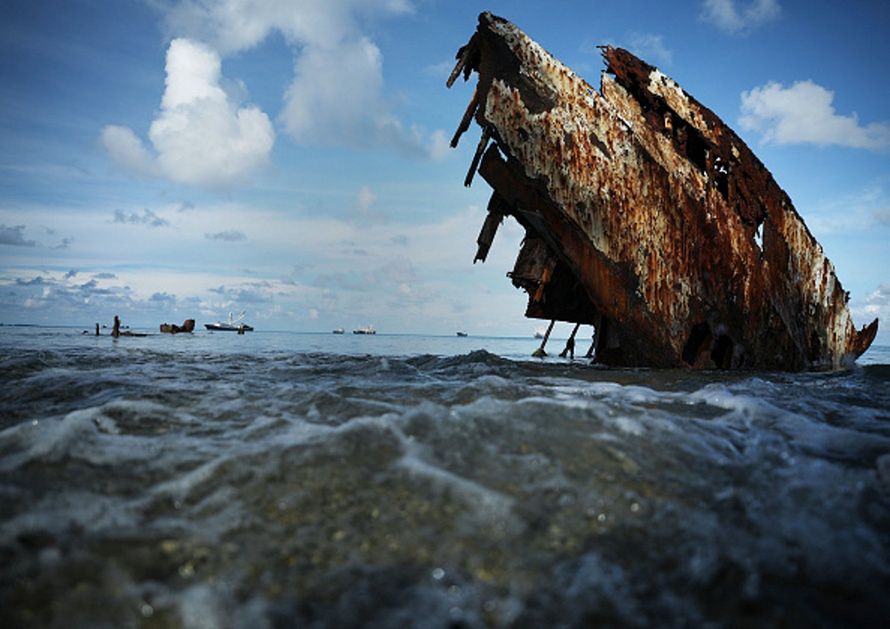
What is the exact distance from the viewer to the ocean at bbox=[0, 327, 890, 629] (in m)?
1.07

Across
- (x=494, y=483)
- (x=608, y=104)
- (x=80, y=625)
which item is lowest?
(x=80, y=625)

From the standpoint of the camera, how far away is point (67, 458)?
1.85 metres

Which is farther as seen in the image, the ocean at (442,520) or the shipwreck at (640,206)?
the shipwreck at (640,206)

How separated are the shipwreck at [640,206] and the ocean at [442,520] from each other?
3.58 metres

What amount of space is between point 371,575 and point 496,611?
1.03 feet

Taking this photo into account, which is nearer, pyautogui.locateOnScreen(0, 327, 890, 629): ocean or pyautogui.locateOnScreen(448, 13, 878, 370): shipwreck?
pyautogui.locateOnScreen(0, 327, 890, 629): ocean

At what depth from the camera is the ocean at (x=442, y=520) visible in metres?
1.07

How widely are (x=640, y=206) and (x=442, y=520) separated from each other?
558 centimetres

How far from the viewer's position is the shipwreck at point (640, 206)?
229 inches

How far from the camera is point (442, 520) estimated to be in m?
1.43

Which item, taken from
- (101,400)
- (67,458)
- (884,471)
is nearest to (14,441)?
(67,458)

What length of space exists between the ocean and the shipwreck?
11.7 ft

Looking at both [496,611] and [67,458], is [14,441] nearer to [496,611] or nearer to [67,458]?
[67,458]

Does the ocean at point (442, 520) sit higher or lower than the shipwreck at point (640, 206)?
lower
